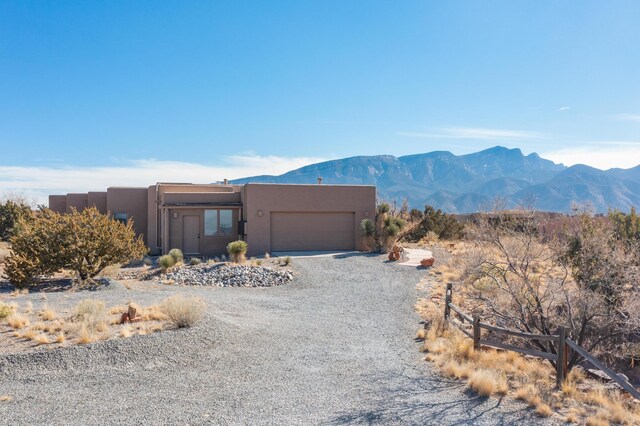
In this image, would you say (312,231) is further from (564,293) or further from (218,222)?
(564,293)

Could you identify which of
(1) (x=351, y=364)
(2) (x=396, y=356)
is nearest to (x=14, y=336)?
(1) (x=351, y=364)

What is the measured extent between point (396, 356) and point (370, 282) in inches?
A: 323

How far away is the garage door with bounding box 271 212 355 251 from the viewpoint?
2341cm

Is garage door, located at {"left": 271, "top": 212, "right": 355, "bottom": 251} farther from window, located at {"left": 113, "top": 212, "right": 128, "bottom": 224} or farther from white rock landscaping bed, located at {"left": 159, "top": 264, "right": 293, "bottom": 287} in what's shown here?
window, located at {"left": 113, "top": 212, "right": 128, "bottom": 224}

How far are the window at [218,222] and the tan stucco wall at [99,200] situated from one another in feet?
20.2

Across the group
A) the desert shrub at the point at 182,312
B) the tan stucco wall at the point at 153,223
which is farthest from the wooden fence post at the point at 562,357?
the tan stucco wall at the point at 153,223

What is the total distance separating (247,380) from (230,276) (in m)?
10.7

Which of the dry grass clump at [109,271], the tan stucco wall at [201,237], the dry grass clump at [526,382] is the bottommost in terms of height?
the dry grass clump at [526,382]

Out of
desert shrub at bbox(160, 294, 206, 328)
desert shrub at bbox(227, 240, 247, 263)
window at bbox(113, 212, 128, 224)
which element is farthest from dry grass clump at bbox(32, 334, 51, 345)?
window at bbox(113, 212, 128, 224)

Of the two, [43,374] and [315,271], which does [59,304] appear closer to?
[43,374]

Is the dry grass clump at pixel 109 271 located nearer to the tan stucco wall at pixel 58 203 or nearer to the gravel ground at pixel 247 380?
the gravel ground at pixel 247 380

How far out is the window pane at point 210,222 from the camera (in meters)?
23.7

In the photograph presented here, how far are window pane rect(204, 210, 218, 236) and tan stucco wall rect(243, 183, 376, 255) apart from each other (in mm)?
1696

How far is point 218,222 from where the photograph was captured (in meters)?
23.8
